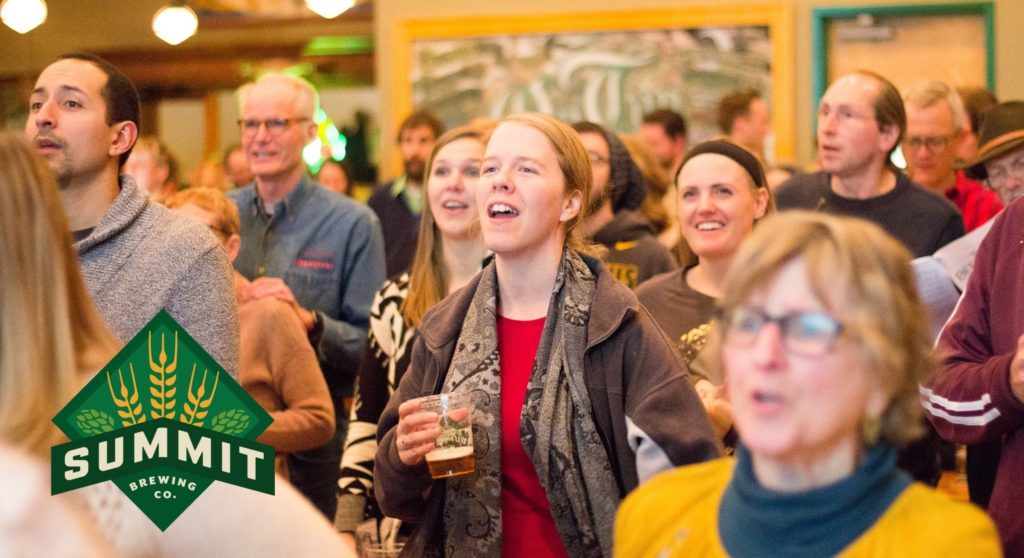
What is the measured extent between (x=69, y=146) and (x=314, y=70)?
33.6 ft

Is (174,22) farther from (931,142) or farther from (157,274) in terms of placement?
(157,274)

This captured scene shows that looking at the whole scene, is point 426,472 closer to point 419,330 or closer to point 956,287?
point 419,330

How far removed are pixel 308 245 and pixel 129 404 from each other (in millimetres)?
2515

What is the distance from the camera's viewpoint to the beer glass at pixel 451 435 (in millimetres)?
2451

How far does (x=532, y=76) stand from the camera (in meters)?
8.47

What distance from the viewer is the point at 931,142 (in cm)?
516

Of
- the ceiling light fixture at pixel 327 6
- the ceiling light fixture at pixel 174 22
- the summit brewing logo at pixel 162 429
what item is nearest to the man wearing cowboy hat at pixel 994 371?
the summit brewing logo at pixel 162 429

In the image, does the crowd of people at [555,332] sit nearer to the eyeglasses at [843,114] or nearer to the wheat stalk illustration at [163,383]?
the eyeglasses at [843,114]

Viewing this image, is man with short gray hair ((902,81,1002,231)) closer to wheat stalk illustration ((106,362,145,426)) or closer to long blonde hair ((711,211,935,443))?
long blonde hair ((711,211,935,443))

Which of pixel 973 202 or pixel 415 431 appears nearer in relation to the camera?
pixel 415 431

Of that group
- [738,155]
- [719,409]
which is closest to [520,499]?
[719,409]

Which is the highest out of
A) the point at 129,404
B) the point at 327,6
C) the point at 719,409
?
the point at 327,6

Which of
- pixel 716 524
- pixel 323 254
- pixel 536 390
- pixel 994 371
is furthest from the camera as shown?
pixel 323 254

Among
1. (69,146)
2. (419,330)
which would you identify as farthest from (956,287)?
(69,146)
